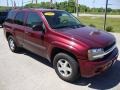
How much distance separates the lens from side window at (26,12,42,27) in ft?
20.2

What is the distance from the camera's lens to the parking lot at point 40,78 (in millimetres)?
5055

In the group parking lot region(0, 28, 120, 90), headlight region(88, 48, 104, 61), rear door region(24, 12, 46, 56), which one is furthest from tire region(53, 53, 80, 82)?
rear door region(24, 12, 46, 56)

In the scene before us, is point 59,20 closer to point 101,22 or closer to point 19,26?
point 19,26

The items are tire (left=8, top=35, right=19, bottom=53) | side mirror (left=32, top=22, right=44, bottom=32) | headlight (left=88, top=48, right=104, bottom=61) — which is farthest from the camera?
tire (left=8, top=35, right=19, bottom=53)

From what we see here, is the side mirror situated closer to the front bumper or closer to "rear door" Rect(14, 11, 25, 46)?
"rear door" Rect(14, 11, 25, 46)

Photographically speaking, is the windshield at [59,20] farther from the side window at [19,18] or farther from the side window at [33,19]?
the side window at [19,18]

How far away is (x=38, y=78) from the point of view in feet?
18.3

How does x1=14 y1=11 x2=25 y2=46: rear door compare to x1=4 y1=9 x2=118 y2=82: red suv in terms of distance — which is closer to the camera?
x1=4 y1=9 x2=118 y2=82: red suv

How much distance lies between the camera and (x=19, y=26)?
23.6 ft

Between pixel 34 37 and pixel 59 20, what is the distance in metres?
0.90

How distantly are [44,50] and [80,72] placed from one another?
144 centimetres

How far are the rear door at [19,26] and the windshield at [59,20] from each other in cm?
122

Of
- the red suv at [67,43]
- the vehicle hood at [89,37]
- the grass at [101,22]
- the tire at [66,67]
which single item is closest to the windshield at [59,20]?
the red suv at [67,43]

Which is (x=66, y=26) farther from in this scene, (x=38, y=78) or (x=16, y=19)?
(x=16, y=19)
